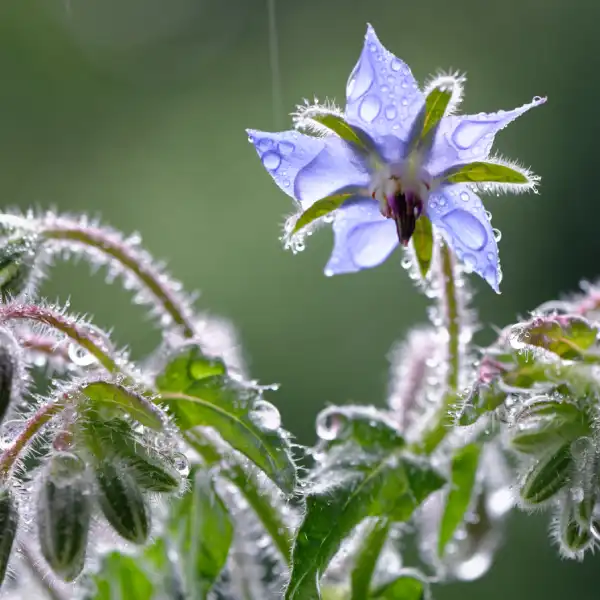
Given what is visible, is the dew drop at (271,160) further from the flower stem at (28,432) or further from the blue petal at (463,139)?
the flower stem at (28,432)

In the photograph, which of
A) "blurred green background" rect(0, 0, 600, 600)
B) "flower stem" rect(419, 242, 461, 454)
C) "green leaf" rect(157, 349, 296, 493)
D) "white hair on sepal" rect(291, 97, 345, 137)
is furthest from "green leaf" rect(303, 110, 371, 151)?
"blurred green background" rect(0, 0, 600, 600)

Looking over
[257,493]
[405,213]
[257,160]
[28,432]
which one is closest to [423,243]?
[405,213]

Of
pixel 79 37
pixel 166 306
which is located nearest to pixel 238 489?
pixel 166 306

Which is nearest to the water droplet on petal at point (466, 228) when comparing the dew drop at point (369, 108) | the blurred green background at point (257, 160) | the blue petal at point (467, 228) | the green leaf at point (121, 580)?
the blue petal at point (467, 228)

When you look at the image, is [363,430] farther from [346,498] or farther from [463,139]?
[463,139]

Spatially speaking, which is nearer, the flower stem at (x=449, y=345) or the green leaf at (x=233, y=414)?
the green leaf at (x=233, y=414)

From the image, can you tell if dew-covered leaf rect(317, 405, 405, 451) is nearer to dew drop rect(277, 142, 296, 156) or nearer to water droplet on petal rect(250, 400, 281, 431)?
water droplet on petal rect(250, 400, 281, 431)

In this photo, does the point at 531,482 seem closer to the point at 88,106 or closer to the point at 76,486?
the point at 76,486
